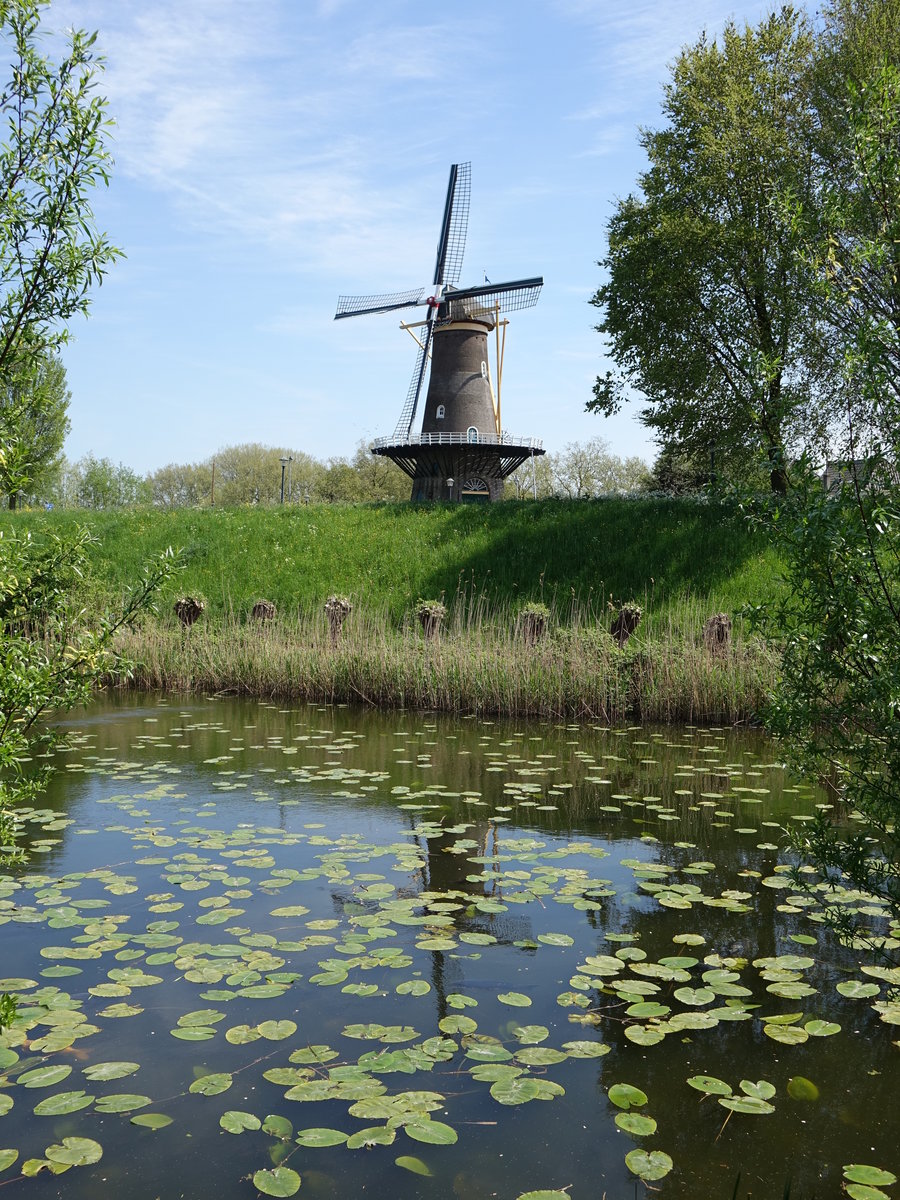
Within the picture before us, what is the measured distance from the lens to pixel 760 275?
19906mm

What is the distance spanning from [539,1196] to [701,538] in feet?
63.5

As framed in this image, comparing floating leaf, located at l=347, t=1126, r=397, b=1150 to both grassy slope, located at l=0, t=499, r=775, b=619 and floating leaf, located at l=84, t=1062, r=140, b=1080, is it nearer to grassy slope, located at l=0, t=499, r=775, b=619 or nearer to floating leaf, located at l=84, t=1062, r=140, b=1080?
floating leaf, located at l=84, t=1062, r=140, b=1080

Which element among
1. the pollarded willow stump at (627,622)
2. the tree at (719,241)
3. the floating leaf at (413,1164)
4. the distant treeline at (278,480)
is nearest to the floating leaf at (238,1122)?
the floating leaf at (413,1164)

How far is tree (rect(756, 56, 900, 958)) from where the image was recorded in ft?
10.1

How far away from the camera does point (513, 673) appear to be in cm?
1080

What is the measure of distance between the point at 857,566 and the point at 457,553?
62.0 ft

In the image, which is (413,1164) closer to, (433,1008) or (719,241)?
(433,1008)

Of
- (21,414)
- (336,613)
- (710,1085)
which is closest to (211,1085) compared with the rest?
(710,1085)

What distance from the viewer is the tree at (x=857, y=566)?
3.06 m

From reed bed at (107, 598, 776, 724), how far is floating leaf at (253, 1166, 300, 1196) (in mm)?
8272

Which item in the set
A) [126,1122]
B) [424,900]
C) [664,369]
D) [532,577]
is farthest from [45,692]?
[664,369]

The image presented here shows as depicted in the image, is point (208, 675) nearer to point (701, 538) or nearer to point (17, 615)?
point (17, 615)

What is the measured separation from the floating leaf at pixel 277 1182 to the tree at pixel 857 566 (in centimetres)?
189

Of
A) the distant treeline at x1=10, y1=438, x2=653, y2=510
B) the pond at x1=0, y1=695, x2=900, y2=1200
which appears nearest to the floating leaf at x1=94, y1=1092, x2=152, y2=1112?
the pond at x1=0, y1=695, x2=900, y2=1200
